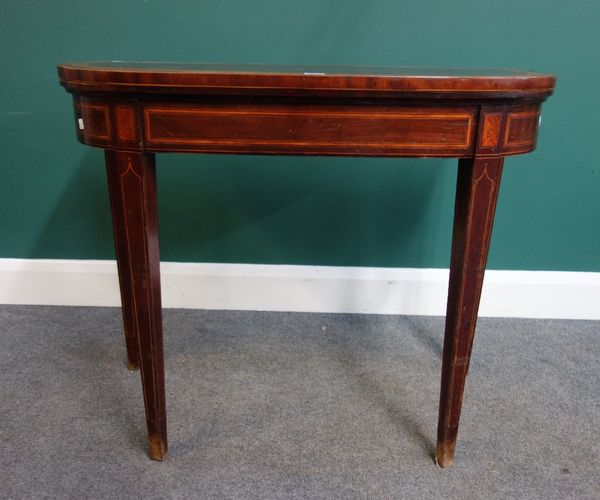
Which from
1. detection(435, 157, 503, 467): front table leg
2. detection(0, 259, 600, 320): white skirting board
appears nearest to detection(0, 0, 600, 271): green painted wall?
detection(0, 259, 600, 320): white skirting board

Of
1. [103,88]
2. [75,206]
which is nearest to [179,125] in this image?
[103,88]

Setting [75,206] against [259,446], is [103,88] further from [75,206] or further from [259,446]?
[75,206]

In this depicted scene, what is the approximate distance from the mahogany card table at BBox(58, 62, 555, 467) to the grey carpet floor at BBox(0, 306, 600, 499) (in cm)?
47

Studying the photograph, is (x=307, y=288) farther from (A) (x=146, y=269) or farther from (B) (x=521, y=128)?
(B) (x=521, y=128)

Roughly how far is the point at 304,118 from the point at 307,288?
0.94 meters

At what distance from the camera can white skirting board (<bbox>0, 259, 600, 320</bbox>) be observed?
183cm

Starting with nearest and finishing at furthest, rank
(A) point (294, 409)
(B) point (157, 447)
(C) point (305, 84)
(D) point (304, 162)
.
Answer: (C) point (305, 84) < (B) point (157, 447) < (A) point (294, 409) < (D) point (304, 162)

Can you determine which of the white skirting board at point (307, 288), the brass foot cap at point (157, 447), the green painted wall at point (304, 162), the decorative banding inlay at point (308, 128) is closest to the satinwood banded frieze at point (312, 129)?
the decorative banding inlay at point (308, 128)

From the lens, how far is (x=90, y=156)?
1742 millimetres

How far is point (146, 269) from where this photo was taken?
1074mm

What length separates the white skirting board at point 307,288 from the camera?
1.83 m

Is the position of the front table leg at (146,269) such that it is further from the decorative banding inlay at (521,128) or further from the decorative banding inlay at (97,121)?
the decorative banding inlay at (521,128)

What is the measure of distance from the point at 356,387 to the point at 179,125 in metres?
0.85

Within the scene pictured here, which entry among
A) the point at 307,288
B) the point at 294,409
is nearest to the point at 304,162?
the point at 307,288
